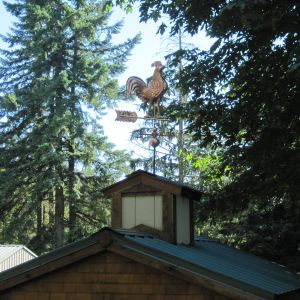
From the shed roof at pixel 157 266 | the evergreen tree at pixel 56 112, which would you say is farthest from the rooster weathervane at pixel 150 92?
the evergreen tree at pixel 56 112

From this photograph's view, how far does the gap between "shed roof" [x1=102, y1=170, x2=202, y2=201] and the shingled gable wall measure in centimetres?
224

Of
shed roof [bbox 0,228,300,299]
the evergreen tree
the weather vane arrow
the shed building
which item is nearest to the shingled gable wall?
the shed building

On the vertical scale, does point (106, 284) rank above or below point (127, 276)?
below

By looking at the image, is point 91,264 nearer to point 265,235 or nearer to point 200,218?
point 200,218

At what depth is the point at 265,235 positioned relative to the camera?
1922 cm

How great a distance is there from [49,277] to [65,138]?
65.8 feet

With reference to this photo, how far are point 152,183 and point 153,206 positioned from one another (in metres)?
0.46

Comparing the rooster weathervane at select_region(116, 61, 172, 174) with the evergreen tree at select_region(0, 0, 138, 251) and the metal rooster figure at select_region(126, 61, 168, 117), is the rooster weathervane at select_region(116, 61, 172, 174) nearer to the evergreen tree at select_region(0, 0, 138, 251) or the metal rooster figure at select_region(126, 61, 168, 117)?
the metal rooster figure at select_region(126, 61, 168, 117)

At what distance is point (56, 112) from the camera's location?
27203mm

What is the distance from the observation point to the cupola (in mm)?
9961

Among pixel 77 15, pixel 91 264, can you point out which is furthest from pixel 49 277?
pixel 77 15

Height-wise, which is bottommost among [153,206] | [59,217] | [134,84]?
[153,206]

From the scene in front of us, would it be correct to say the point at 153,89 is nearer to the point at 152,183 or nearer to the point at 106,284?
the point at 152,183

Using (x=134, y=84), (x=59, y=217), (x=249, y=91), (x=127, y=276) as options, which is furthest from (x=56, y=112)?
(x=127, y=276)
